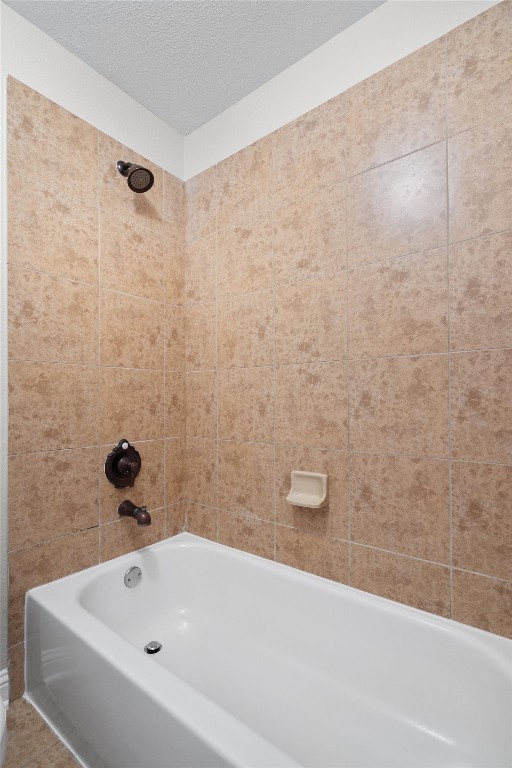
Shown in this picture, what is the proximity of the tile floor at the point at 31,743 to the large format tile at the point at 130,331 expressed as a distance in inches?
52.9

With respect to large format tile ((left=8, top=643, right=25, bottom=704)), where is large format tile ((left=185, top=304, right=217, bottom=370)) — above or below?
above

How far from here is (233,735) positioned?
0.80m

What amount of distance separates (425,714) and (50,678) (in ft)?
4.10

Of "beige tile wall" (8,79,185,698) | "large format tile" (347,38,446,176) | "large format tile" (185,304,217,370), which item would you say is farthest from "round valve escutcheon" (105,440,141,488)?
"large format tile" (347,38,446,176)

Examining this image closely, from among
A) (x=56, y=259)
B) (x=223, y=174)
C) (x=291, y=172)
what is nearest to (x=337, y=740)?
(x=56, y=259)

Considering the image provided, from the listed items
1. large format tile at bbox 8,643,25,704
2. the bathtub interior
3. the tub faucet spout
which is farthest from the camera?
the tub faucet spout

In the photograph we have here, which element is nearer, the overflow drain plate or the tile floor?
the tile floor

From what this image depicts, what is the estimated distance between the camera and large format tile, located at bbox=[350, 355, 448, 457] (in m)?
1.27

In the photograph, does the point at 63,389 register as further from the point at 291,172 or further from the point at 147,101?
the point at 147,101

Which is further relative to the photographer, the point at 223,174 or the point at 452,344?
the point at 223,174

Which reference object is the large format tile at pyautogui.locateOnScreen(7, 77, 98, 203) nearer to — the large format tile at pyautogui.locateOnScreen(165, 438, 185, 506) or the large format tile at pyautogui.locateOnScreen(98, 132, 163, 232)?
the large format tile at pyautogui.locateOnScreen(98, 132, 163, 232)

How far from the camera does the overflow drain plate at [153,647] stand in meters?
1.60

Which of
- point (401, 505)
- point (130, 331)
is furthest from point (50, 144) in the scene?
point (401, 505)

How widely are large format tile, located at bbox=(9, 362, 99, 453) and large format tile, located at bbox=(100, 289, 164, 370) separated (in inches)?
5.9
